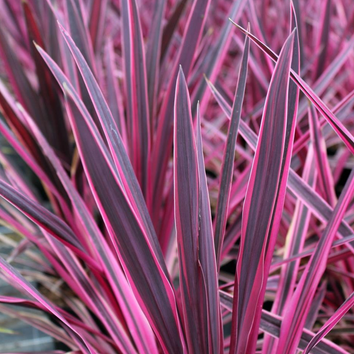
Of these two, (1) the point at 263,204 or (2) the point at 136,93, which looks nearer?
(1) the point at 263,204

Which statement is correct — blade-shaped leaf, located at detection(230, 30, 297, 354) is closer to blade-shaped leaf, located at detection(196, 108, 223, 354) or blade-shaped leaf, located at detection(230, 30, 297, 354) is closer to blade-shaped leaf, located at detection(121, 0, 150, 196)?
blade-shaped leaf, located at detection(196, 108, 223, 354)

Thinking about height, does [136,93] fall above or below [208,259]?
above

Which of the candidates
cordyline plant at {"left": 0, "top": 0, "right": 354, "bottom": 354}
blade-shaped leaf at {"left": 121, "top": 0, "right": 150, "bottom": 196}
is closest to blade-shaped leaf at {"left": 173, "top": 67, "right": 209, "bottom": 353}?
cordyline plant at {"left": 0, "top": 0, "right": 354, "bottom": 354}

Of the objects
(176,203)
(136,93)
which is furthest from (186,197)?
(136,93)

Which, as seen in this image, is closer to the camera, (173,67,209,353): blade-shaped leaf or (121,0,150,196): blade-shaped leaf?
(173,67,209,353): blade-shaped leaf

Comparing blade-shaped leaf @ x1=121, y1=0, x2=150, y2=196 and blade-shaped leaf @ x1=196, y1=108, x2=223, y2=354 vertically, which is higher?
blade-shaped leaf @ x1=121, y1=0, x2=150, y2=196

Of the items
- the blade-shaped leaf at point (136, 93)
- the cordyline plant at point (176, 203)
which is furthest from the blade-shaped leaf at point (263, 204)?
the blade-shaped leaf at point (136, 93)

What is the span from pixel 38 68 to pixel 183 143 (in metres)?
0.46

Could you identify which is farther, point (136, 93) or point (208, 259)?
point (136, 93)

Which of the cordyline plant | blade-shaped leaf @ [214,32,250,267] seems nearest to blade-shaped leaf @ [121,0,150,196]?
the cordyline plant

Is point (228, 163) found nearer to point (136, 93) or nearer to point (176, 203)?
point (176, 203)

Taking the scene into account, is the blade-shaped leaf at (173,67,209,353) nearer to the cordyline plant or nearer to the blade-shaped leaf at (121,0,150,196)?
the cordyline plant

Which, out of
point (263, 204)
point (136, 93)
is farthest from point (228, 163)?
point (136, 93)

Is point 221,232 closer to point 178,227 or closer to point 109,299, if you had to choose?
point 178,227
